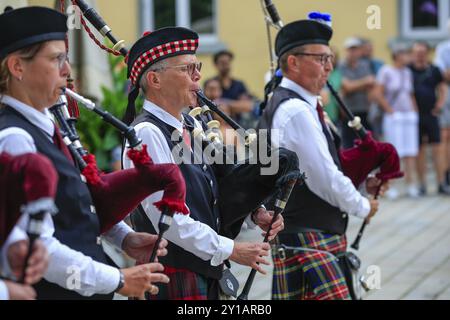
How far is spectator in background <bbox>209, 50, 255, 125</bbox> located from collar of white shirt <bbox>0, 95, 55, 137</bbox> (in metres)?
6.71

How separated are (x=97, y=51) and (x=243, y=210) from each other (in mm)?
3552

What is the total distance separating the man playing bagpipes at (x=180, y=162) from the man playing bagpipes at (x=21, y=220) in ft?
3.55

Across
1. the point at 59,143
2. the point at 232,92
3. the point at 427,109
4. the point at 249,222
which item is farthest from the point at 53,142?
the point at 427,109

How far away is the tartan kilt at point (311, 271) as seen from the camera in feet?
15.2

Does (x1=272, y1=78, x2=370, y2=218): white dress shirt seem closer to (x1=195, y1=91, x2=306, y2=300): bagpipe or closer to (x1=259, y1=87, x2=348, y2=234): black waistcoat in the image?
(x1=259, y1=87, x2=348, y2=234): black waistcoat

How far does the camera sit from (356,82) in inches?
434

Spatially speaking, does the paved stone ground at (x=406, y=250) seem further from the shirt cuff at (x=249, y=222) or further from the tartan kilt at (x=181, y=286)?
the tartan kilt at (x=181, y=286)

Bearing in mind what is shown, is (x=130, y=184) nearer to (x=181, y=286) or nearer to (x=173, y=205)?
(x=173, y=205)

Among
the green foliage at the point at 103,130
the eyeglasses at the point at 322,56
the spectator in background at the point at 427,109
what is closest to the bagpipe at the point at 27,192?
the eyeglasses at the point at 322,56

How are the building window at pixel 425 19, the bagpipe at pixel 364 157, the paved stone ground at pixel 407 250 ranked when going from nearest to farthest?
the bagpipe at pixel 364 157 → the paved stone ground at pixel 407 250 → the building window at pixel 425 19

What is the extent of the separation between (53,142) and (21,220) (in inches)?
17.7

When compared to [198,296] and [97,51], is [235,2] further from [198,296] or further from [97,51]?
[198,296]

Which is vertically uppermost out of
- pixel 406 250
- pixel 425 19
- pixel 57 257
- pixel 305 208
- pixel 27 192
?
pixel 425 19

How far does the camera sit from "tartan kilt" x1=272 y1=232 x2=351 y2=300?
15.2 ft
